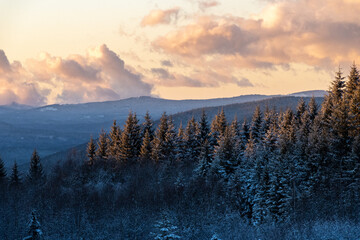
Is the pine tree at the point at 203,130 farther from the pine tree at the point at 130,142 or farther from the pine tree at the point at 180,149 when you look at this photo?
the pine tree at the point at 130,142

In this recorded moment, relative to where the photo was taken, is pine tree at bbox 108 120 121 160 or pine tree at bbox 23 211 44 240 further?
pine tree at bbox 108 120 121 160

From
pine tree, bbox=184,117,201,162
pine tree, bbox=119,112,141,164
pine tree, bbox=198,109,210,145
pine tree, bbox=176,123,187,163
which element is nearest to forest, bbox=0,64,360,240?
pine tree, bbox=184,117,201,162

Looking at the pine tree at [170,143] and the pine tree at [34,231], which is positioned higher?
the pine tree at [170,143]

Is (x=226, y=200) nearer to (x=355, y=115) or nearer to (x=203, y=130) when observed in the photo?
(x=355, y=115)

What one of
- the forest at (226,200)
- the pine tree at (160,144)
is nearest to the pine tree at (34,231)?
the forest at (226,200)

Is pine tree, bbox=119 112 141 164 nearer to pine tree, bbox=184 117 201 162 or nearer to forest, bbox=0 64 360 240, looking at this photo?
forest, bbox=0 64 360 240

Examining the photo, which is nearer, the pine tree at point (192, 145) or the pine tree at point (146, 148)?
the pine tree at point (192, 145)

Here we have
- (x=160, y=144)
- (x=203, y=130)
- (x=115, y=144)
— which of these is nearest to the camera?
(x=160, y=144)

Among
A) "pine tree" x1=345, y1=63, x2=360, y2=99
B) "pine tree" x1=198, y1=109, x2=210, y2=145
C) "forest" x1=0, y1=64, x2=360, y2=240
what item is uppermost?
"pine tree" x1=345, y1=63, x2=360, y2=99

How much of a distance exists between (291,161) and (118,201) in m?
15.7

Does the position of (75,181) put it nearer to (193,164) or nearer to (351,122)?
(193,164)

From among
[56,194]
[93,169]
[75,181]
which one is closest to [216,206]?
[56,194]

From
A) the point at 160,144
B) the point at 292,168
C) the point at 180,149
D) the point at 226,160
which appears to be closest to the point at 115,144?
the point at 160,144

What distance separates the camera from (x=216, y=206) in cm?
2430
